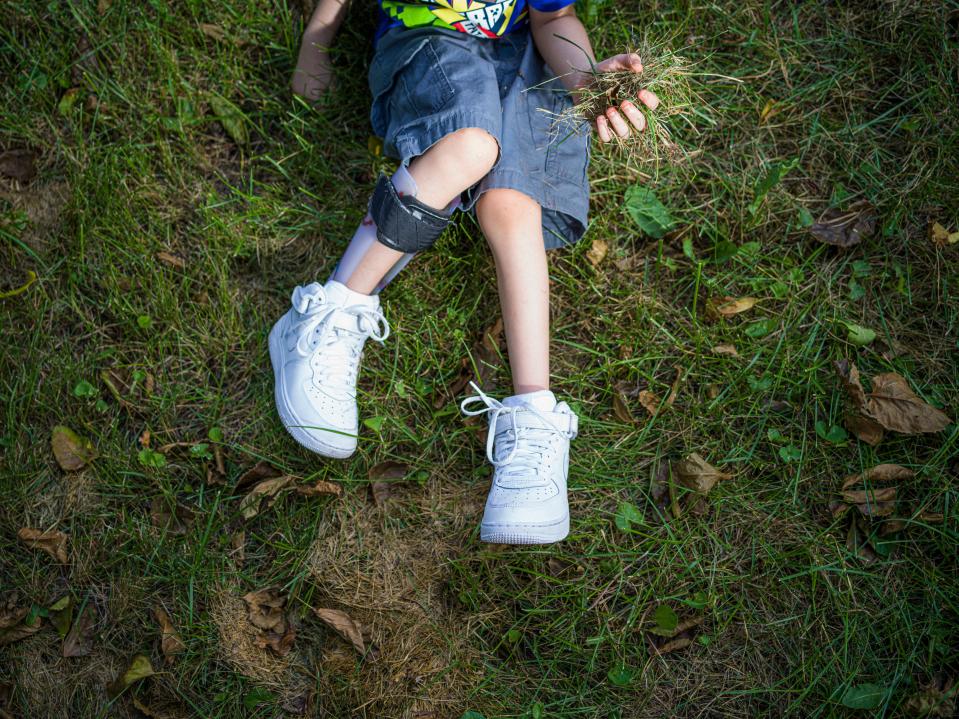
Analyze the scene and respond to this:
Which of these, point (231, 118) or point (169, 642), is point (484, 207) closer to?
point (231, 118)

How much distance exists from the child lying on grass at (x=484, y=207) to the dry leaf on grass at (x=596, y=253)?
14 cm

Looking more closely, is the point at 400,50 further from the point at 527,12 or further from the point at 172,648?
the point at 172,648

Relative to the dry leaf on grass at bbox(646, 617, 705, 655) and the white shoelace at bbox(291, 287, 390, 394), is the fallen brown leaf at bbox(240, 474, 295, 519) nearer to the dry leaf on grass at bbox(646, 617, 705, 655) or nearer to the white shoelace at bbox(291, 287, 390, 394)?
the white shoelace at bbox(291, 287, 390, 394)

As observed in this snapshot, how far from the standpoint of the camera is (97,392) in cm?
221

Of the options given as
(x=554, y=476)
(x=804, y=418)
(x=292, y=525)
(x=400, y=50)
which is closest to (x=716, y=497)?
(x=804, y=418)

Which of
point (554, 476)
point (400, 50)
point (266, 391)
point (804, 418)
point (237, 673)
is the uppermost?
point (400, 50)

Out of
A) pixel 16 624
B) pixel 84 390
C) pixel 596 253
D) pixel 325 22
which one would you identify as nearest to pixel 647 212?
pixel 596 253

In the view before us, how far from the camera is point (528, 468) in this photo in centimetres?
196

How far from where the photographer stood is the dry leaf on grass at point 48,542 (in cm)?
212


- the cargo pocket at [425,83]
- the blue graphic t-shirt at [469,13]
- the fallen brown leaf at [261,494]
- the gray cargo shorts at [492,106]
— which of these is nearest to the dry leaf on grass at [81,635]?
the fallen brown leaf at [261,494]

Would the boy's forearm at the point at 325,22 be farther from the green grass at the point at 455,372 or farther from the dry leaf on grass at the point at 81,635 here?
the dry leaf on grass at the point at 81,635

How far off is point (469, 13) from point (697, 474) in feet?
5.00

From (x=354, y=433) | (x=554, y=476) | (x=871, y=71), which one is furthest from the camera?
(x=871, y=71)

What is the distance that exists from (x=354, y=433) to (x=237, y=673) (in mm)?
799
